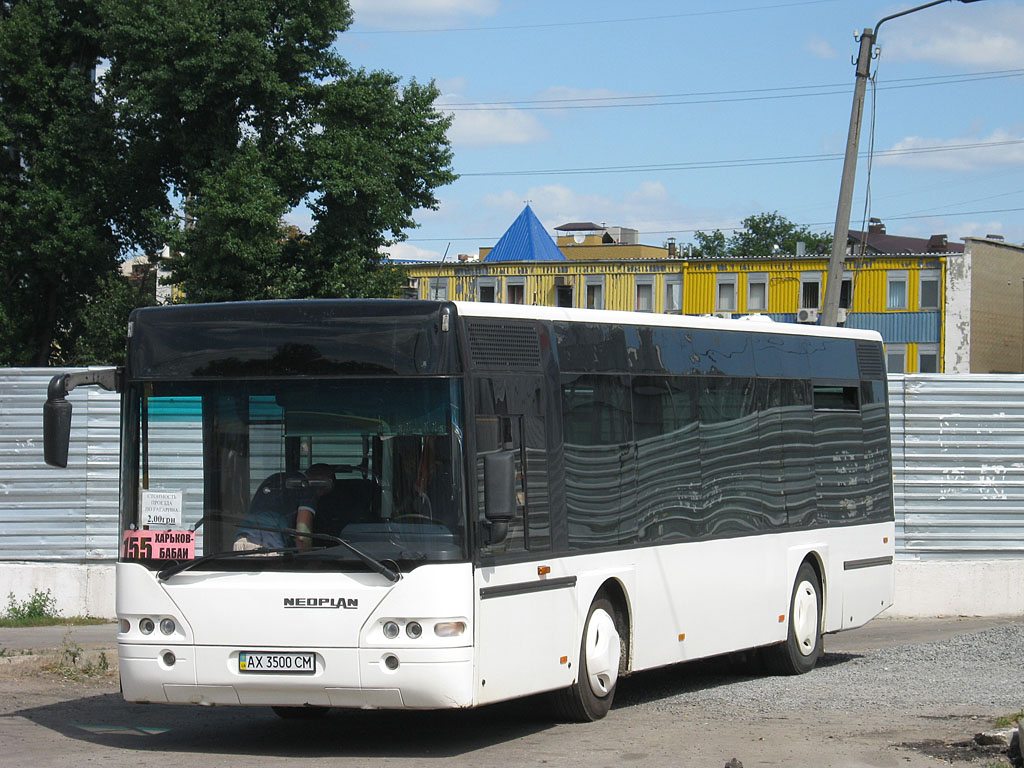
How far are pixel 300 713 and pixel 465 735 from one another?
148 cm

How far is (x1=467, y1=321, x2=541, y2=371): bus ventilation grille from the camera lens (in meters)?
9.22

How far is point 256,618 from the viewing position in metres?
8.90

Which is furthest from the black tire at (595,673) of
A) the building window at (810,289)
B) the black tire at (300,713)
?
the building window at (810,289)

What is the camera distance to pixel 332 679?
28.7 feet

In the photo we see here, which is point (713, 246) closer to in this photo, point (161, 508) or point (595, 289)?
point (595, 289)

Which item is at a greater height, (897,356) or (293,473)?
(897,356)

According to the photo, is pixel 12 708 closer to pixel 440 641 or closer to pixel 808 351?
pixel 440 641

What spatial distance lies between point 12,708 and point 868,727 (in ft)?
20.8

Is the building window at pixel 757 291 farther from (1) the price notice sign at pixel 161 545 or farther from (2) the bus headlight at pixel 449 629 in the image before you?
(2) the bus headlight at pixel 449 629

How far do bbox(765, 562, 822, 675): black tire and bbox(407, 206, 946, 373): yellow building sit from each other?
A: 2234 inches

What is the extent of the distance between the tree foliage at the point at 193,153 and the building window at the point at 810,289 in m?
36.8

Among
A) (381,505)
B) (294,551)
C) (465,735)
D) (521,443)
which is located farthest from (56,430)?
(465,735)

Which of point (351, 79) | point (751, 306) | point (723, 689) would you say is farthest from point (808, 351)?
point (751, 306)

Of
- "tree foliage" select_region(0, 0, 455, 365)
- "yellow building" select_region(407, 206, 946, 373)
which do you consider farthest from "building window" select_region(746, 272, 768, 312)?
"tree foliage" select_region(0, 0, 455, 365)
